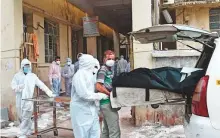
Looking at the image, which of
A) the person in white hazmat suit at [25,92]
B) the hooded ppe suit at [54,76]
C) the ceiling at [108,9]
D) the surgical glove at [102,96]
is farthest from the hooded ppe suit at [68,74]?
the surgical glove at [102,96]

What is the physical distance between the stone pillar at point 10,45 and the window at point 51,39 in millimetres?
3805

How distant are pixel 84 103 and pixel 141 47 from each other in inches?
119

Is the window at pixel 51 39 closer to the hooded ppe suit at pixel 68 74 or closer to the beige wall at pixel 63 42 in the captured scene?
the beige wall at pixel 63 42

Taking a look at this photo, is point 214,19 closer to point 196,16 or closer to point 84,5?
point 196,16

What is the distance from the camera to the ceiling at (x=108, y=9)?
11.2 m

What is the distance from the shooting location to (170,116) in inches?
275

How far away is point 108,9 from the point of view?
509 inches

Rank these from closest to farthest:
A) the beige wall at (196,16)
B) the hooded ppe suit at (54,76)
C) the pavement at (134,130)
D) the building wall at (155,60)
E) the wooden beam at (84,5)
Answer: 1. the pavement at (134,130)
2. the building wall at (155,60)
3. the wooden beam at (84,5)
4. the hooded ppe suit at (54,76)
5. the beige wall at (196,16)

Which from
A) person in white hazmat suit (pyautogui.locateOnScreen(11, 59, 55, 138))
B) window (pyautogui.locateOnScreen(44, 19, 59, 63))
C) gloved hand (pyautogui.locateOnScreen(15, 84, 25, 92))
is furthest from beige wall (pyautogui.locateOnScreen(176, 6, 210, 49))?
gloved hand (pyautogui.locateOnScreen(15, 84, 25, 92))

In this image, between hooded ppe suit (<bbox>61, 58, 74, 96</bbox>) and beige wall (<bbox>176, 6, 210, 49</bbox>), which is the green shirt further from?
beige wall (<bbox>176, 6, 210, 49</bbox>)

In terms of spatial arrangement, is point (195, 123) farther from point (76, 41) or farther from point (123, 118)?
point (76, 41)

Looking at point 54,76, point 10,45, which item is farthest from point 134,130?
point 54,76

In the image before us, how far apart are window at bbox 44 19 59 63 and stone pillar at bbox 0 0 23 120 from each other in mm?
3805

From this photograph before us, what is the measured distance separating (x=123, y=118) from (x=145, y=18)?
8.67ft
